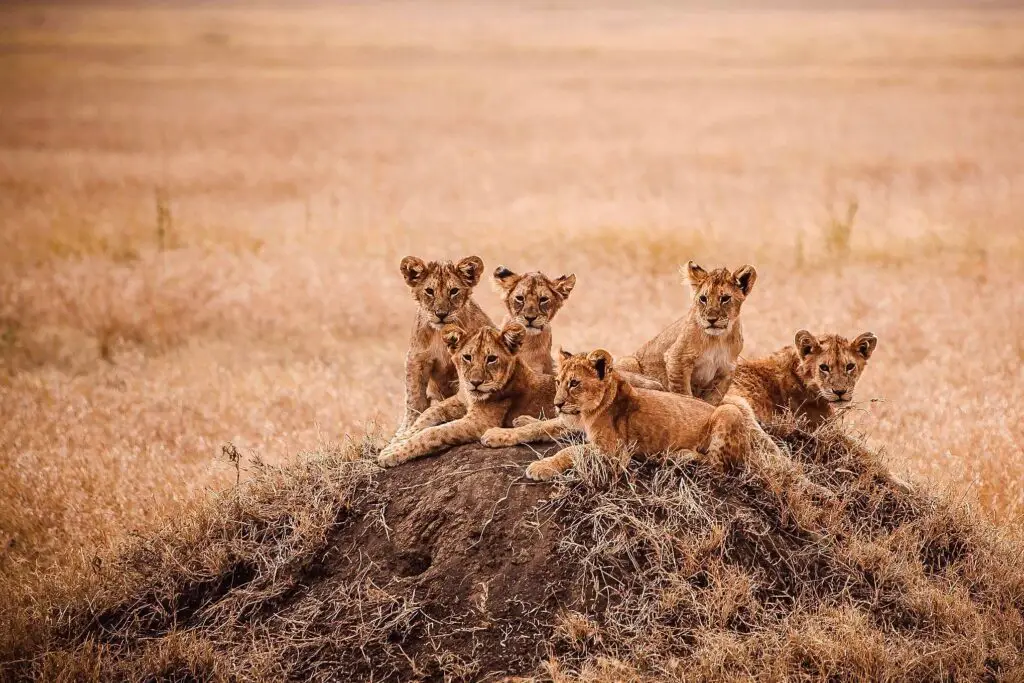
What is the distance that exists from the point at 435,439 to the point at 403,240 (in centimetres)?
1443

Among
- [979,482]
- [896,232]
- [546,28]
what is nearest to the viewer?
[979,482]

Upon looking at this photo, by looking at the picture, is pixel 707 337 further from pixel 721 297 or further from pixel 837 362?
pixel 837 362

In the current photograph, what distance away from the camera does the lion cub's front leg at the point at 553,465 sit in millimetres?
7602

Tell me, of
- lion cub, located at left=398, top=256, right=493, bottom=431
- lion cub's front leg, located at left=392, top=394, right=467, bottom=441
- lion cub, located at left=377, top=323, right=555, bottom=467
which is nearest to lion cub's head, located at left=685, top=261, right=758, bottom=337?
lion cub, located at left=377, top=323, right=555, bottom=467

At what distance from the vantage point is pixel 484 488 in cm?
775

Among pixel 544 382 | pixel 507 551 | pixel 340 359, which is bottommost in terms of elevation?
pixel 340 359

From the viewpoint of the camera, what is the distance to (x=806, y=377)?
8.47 meters

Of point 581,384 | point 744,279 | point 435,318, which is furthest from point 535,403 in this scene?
point 744,279

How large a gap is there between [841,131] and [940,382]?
2334 cm

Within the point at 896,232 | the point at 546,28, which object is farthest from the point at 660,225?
the point at 546,28

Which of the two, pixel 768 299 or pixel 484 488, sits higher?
pixel 484 488

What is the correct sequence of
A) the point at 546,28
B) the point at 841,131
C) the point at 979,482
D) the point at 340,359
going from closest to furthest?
the point at 979,482 < the point at 340,359 < the point at 841,131 < the point at 546,28

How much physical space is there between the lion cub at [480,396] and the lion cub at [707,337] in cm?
96

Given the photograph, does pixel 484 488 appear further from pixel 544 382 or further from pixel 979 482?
pixel 979 482
